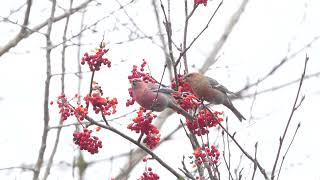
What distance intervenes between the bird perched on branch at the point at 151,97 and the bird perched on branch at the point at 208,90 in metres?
0.19

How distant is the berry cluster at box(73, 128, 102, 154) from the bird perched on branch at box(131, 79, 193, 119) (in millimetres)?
620

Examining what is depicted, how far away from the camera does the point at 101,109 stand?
3.35 meters

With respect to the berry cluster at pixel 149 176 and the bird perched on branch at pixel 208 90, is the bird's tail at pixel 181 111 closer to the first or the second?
the bird perched on branch at pixel 208 90

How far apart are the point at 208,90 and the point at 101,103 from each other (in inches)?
72.9

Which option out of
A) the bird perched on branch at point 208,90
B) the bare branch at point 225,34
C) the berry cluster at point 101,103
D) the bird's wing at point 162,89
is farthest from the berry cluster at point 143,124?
the bare branch at point 225,34

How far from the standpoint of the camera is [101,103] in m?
3.32

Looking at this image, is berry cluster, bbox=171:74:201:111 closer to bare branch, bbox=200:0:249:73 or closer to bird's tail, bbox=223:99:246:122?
bird's tail, bbox=223:99:246:122

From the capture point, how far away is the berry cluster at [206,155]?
3330 millimetres

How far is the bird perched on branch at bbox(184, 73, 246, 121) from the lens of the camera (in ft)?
15.0

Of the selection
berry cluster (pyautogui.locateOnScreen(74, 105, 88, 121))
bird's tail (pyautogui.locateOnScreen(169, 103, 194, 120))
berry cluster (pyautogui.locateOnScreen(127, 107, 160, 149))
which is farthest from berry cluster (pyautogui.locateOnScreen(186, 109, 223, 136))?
berry cluster (pyautogui.locateOnScreen(74, 105, 88, 121))

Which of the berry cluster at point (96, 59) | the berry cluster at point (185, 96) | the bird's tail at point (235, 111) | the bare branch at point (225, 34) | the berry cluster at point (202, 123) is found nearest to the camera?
the berry cluster at point (96, 59)

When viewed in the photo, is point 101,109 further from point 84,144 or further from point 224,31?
point 224,31

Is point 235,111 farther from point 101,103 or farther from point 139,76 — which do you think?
point 101,103

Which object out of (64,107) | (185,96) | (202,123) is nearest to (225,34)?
(185,96)
